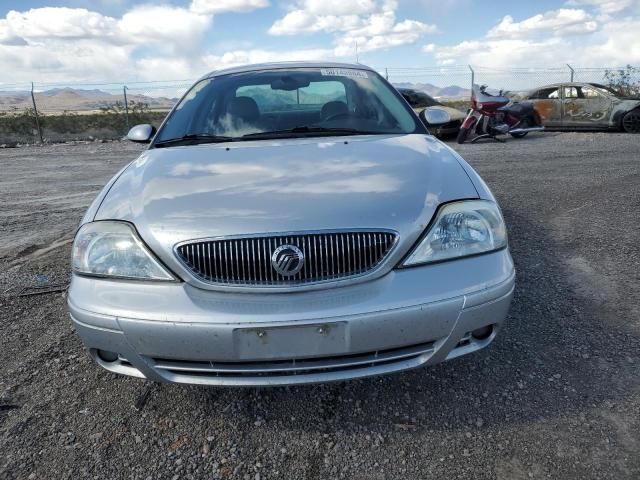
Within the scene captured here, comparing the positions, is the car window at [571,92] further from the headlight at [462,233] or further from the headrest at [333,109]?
the headlight at [462,233]

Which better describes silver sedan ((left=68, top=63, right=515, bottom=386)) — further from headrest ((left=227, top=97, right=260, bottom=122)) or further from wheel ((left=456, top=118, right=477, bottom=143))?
wheel ((left=456, top=118, right=477, bottom=143))

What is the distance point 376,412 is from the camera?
6.98 feet

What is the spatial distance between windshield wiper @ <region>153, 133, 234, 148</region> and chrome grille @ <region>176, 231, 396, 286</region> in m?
1.21

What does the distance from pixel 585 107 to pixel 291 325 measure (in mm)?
13400

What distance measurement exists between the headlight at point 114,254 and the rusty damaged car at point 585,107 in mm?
13339

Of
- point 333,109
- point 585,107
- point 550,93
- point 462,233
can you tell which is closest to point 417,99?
point 550,93

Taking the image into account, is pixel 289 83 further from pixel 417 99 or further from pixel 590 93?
pixel 417 99

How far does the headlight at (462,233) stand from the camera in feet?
6.31

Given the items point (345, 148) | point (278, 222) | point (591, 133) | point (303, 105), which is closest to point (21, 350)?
point (278, 222)

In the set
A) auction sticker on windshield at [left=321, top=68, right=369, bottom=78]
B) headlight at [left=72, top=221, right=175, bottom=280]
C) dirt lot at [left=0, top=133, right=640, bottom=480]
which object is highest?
auction sticker on windshield at [left=321, top=68, right=369, bottom=78]

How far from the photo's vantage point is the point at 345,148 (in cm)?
261

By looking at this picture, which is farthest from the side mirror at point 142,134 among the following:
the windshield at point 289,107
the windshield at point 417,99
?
the windshield at point 417,99

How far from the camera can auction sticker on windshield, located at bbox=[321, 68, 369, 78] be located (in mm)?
3547

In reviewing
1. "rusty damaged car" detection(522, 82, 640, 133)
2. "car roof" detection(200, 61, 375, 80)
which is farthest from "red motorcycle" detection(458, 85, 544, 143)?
"car roof" detection(200, 61, 375, 80)
